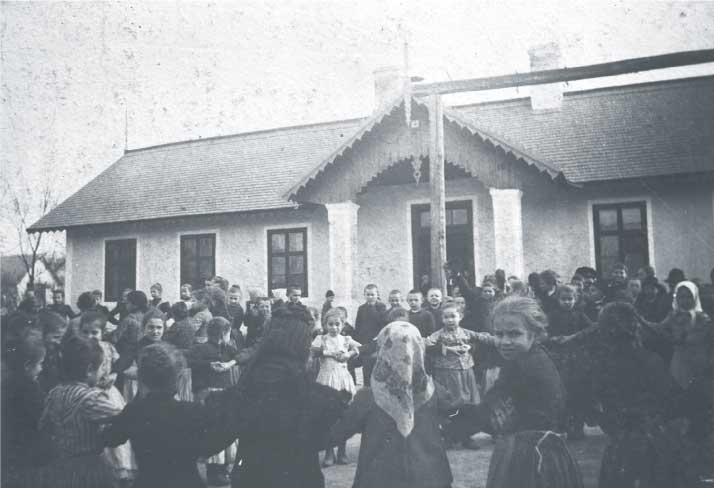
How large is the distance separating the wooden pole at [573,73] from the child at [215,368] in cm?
370

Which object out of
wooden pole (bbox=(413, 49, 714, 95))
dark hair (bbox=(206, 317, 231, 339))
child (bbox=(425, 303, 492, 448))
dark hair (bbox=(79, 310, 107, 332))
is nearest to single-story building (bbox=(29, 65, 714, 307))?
wooden pole (bbox=(413, 49, 714, 95))

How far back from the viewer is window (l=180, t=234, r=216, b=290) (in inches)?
572

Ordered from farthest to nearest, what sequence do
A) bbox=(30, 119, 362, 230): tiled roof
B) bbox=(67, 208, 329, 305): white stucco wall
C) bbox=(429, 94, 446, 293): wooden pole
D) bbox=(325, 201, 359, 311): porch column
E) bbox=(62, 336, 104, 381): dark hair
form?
bbox=(30, 119, 362, 230): tiled roof, bbox=(67, 208, 329, 305): white stucco wall, bbox=(325, 201, 359, 311): porch column, bbox=(429, 94, 446, 293): wooden pole, bbox=(62, 336, 104, 381): dark hair

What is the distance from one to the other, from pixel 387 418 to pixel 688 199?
9831 millimetres

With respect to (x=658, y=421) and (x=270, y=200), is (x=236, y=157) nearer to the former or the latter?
(x=270, y=200)

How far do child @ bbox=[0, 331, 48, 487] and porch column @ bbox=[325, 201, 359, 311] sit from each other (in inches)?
326

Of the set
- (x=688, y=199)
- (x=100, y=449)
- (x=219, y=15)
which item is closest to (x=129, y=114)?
(x=219, y=15)

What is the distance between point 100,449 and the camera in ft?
10.5

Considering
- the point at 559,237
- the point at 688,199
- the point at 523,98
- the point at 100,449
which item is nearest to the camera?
the point at 100,449

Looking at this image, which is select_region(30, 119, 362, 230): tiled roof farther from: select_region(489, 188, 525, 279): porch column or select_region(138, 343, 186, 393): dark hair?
select_region(138, 343, 186, 393): dark hair

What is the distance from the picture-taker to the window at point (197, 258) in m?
14.5

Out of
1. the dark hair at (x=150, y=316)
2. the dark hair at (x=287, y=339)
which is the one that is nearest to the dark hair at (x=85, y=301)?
the dark hair at (x=150, y=316)

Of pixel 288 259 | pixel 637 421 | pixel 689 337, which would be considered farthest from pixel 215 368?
pixel 288 259

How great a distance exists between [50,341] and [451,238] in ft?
29.1
